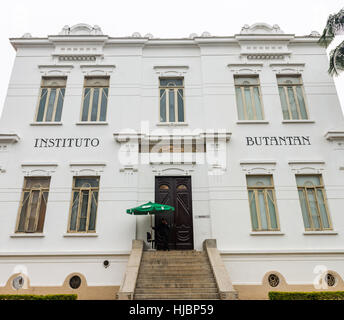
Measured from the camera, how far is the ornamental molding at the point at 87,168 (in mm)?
11273

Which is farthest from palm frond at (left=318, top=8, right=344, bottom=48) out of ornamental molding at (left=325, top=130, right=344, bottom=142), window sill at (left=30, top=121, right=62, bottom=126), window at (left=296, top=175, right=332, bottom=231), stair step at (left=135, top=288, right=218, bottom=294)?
window sill at (left=30, top=121, right=62, bottom=126)

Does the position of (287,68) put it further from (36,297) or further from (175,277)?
(36,297)

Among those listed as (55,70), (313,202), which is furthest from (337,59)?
(55,70)

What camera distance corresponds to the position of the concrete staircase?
7777mm

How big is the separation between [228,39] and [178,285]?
37.6ft

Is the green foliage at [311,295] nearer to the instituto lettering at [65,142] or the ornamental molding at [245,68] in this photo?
the instituto lettering at [65,142]

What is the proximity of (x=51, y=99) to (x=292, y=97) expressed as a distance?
11.4 metres

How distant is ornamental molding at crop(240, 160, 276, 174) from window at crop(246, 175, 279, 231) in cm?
29

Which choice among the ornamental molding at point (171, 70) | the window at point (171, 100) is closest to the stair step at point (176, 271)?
the window at point (171, 100)

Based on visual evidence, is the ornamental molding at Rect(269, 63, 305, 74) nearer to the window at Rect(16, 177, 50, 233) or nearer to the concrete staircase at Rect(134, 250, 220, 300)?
the concrete staircase at Rect(134, 250, 220, 300)

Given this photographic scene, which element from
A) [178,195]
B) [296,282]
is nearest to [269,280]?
[296,282]

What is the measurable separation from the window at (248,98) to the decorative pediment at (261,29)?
260 centimetres

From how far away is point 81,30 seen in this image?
13836 mm

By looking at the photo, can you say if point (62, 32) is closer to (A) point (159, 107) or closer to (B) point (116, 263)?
(A) point (159, 107)
